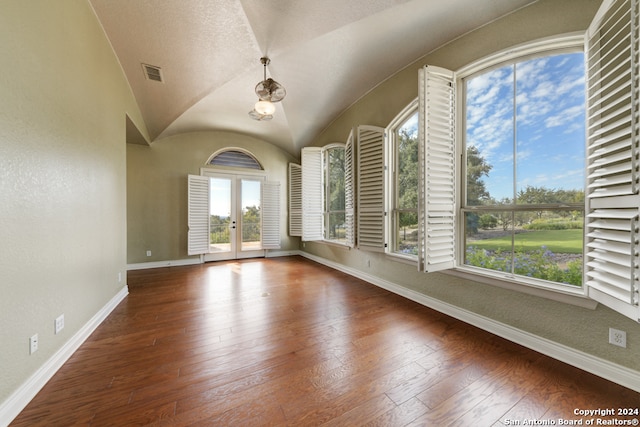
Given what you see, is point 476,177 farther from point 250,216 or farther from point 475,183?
point 250,216

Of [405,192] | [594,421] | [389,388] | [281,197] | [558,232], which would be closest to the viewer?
[594,421]

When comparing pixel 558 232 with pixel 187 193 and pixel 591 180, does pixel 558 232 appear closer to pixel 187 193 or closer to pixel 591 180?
pixel 591 180

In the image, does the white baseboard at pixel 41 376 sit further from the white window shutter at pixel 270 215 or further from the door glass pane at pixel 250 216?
the white window shutter at pixel 270 215

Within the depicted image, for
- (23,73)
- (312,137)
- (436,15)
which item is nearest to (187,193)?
(312,137)

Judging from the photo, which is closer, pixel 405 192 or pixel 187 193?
pixel 405 192

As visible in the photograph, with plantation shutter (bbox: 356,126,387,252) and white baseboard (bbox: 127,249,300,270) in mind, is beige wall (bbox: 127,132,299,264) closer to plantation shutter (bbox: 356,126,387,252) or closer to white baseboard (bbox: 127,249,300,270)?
white baseboard (bbox: 127,249,300,270)

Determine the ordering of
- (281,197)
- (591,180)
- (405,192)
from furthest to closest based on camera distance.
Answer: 1. (281,197)
2. (405,192)
3. (591,180)

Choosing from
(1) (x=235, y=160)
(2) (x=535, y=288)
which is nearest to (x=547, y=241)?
(2) (x=535, y=288)

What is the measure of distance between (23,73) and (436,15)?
3.22 meters

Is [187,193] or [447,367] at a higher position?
[187,193]

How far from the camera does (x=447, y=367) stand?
1.78 meters

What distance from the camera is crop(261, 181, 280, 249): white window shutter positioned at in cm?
598

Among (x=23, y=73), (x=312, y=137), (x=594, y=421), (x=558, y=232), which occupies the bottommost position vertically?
(x=594, y=421)

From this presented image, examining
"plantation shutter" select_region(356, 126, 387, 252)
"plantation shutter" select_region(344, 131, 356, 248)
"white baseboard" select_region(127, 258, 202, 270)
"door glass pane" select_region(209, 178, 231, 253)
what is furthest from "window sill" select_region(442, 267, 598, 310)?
"white baseboard" select_region(127, 258, 202, 270)
